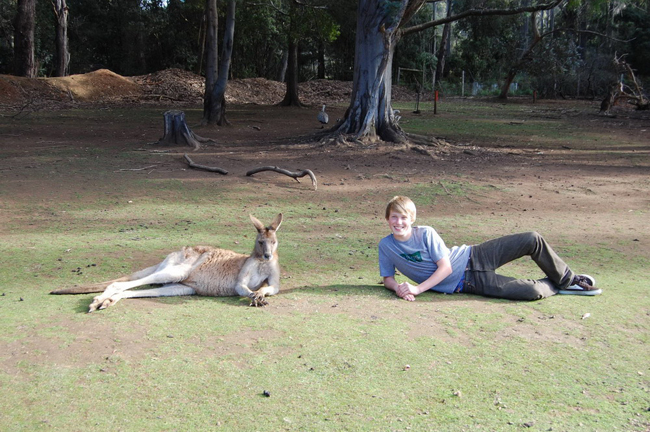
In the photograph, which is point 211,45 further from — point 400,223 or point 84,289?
point 400,223

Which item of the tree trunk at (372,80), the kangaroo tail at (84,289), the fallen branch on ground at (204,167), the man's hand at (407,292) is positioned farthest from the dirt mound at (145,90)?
the man's hand at (407,292)

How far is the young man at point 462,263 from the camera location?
217 inches

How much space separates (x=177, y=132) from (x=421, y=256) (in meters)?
11.3

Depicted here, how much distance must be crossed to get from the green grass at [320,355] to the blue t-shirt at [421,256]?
21 centimetres

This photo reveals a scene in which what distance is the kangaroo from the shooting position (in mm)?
5664

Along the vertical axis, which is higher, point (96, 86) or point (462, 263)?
point (96, 86)

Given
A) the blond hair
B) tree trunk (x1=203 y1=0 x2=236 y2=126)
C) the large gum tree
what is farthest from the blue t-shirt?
tree trunk (x1=203 y1=0 x2=236 y2=126)

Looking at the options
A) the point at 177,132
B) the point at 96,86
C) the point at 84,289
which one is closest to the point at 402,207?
the point at 84,289

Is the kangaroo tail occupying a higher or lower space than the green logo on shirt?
lower

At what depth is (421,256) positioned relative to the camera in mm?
5562

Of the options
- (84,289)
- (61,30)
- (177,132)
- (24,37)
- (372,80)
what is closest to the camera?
(84,289)

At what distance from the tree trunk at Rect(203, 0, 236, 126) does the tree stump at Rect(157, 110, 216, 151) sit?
4.46 meters

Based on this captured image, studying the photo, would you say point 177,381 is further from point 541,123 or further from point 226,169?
point 541,123

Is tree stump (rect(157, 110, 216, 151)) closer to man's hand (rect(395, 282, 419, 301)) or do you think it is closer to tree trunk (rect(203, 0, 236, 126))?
tree trunk (rect(203, 0, 236, 126))
